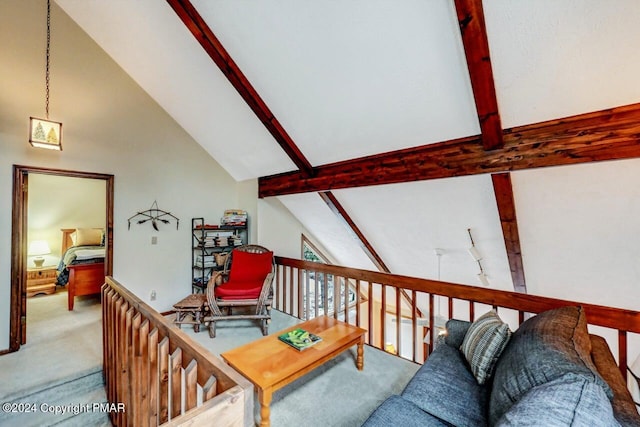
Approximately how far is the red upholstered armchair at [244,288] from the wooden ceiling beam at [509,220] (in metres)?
2.71

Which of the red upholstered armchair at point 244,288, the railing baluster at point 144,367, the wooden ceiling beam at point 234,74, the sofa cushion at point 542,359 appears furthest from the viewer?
the red upholstered armchair at point 244,288

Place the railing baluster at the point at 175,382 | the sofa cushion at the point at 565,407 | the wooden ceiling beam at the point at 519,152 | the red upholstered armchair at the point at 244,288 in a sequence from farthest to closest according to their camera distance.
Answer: the red upholstered armchair at the point at 244,288 → the wooden ceiling beam at the point at 519,152 → the railing baluster at the point at 175,382 → the sofa cushion at the point at 565,407

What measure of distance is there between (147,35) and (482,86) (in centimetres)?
349

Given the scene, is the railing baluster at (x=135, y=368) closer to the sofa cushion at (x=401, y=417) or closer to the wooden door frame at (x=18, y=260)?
the sofa cushion at (x=401, y=417)

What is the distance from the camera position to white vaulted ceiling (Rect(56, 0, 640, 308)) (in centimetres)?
166

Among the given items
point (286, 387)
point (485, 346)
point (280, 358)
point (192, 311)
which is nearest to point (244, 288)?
point (192, 311)

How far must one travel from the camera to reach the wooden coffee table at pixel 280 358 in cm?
169

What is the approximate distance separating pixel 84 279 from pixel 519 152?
5.55 meters

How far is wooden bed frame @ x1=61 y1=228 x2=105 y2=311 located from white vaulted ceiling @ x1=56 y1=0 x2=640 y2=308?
2640 millimetres

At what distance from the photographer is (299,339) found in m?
2.18

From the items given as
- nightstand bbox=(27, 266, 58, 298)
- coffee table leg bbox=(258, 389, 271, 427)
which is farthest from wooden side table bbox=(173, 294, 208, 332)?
nightstand bbox=(27, 266, 58, 298)

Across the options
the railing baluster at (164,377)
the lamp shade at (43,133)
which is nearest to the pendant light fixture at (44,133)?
the lamp shade at (43,133)

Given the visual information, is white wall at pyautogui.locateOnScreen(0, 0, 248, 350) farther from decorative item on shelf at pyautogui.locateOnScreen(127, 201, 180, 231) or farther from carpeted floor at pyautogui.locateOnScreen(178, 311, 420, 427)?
carpeted floor at pyautogui.locateOnScreen(178, 311, 420, 427)

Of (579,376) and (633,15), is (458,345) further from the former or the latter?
(633,15)
